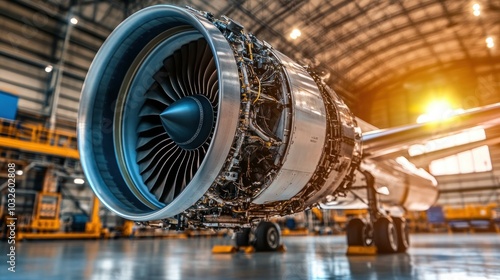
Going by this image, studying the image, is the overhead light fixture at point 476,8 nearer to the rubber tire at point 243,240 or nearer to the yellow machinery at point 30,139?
the rubber tire at point 243,240

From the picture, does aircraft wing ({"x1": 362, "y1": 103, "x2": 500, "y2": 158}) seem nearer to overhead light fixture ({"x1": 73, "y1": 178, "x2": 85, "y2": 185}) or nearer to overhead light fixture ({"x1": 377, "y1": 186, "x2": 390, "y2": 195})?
overhead light fixture ({"x1": 377, "y1": 186, "x2": 390, "y2": 195})

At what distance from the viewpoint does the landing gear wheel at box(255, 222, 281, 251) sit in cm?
841

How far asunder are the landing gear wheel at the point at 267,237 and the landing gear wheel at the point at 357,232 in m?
1.83

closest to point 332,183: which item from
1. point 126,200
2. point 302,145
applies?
point 302,145

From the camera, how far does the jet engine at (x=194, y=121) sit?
9.64 feet

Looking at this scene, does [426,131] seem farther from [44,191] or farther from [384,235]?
[44,191]

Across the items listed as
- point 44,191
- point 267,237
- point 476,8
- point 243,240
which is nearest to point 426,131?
point 267,237

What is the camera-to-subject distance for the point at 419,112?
106ft

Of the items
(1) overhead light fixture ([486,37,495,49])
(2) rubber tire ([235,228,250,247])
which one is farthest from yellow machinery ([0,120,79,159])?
(1) overhead light fixture ([486,37,495,49])

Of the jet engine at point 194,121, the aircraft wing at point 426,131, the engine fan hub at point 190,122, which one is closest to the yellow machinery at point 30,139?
the jet engine at point 194,121

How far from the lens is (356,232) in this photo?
780cm

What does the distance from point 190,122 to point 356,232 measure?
6133mm

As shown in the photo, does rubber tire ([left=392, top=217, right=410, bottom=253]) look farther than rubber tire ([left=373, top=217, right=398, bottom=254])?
Yes

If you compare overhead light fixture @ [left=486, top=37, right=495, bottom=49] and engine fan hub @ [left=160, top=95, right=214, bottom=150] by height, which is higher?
overhead light fixture @ [left=486, top=37, right=495, bottom=49]
